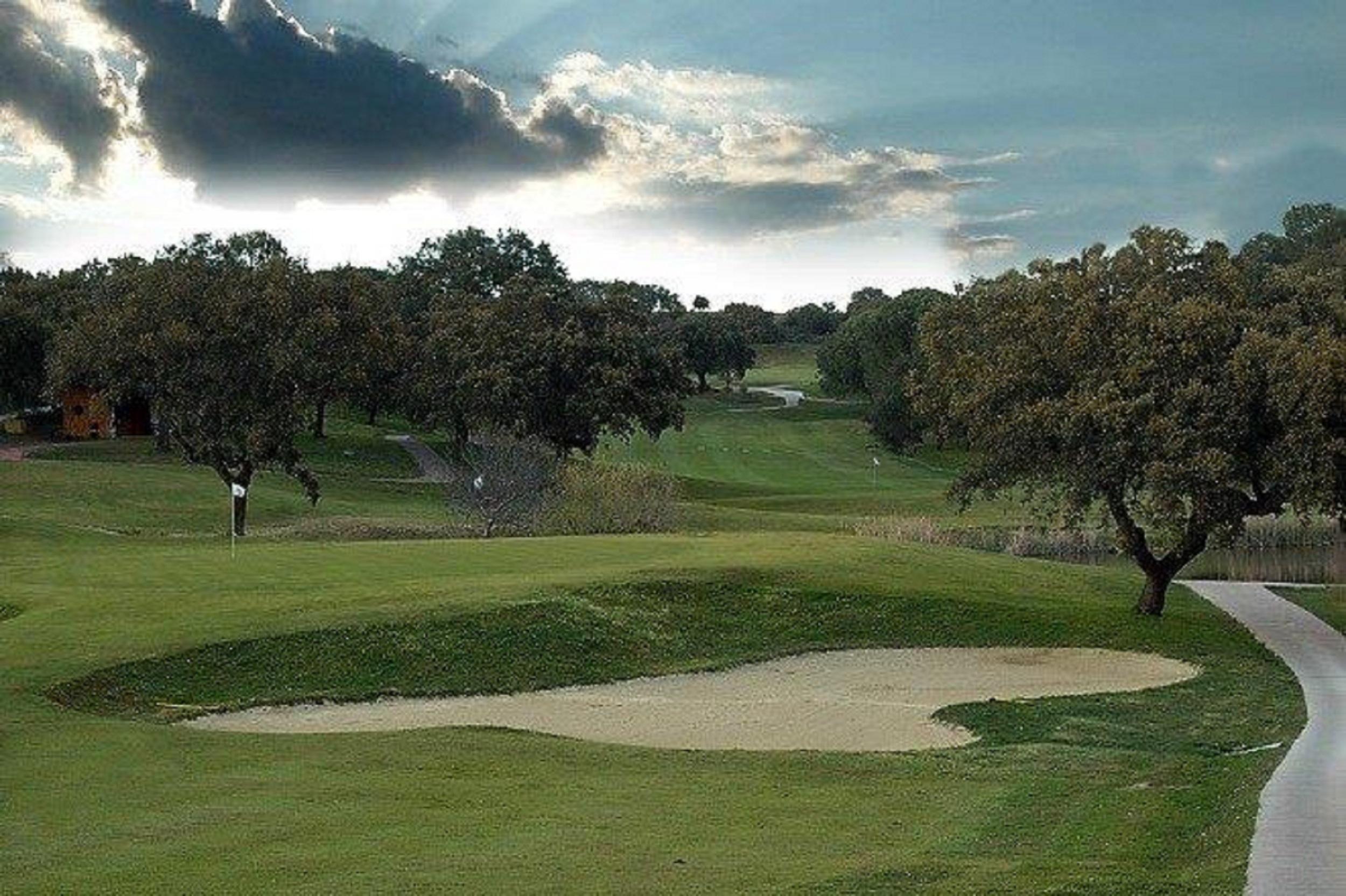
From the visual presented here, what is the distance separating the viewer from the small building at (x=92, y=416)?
88.8 m

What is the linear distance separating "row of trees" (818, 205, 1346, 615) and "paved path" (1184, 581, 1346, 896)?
300cm

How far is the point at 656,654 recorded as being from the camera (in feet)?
102

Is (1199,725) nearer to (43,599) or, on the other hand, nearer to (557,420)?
(43,599)

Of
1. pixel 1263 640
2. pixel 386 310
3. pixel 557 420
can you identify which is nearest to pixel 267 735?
pixel 1263 640

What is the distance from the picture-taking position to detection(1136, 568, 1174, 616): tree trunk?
3628 cm

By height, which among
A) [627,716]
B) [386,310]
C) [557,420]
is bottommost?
[627,716]

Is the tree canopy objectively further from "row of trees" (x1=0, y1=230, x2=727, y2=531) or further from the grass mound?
the grass mound

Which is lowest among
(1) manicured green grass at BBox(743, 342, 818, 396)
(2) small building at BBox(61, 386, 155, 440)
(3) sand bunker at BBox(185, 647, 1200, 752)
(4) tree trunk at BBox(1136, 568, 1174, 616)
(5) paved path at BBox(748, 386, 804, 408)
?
(3) sand bunker at BBox(185, 647, 1200, 752)

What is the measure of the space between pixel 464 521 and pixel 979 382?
26.6 metres

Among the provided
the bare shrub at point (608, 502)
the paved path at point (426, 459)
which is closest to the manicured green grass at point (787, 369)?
the paved path at point (426, 459)

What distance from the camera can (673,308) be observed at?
193000 mm

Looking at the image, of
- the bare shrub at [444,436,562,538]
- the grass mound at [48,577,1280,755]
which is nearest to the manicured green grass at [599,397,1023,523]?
the bare shrub at [444,436,562,538]

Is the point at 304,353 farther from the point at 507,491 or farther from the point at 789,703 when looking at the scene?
the point at 789,703

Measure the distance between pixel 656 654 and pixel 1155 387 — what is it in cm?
1232
